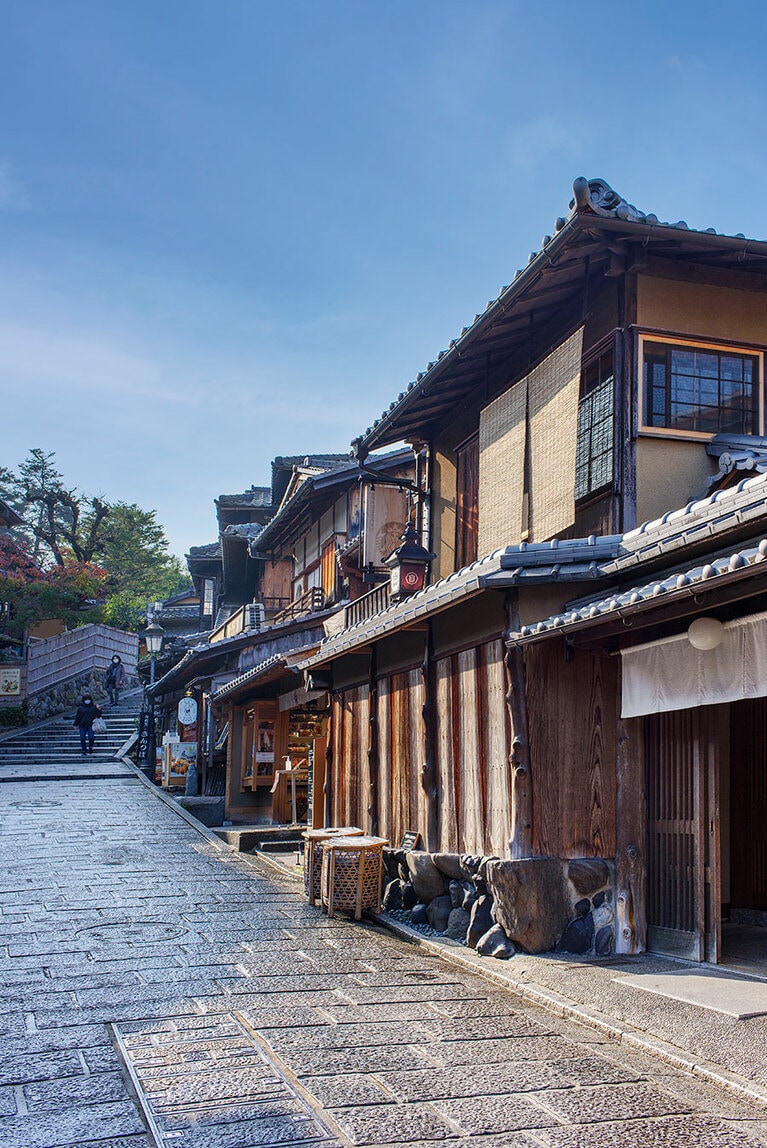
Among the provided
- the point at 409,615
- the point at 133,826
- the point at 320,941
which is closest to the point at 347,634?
the point at 409,615

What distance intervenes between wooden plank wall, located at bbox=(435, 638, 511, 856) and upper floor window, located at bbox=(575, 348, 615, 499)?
2.47m

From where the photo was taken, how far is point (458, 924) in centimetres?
→ 1072

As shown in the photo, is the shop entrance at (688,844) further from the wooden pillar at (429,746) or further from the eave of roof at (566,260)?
the eave of roof at (566,260)

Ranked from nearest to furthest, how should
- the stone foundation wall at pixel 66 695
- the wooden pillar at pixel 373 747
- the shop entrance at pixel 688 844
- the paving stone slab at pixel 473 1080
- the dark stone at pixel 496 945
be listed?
the paving stone slab at pixel 473 1080 < the shop entrance at pixel 688 844 < the dark stone at pixel 496 945 < the wooden pillar at pixel 373 747 < the stone foundation wall at pixel 66 695

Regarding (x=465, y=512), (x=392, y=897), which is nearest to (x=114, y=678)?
(x=465, y=512)

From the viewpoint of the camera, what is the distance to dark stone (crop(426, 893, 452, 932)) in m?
11.2

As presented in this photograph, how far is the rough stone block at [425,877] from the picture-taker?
11.6 meters

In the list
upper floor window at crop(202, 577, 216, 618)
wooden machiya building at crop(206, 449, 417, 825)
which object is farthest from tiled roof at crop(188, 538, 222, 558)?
wooden machiya building at crop(206, 449, 417, 825)

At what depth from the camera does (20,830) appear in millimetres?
19594

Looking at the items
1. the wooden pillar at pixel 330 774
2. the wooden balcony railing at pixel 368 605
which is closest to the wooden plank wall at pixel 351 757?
the wooden pillar at pixel 330 774

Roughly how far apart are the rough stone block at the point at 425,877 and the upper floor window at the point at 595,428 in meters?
4.80

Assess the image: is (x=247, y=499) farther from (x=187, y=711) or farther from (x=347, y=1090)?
(x=347, y=1090)

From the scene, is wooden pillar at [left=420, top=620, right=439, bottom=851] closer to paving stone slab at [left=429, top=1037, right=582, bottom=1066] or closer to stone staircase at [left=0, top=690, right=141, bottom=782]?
paving stone slab at [left=429, top=1037, right=582, bottom=1066]

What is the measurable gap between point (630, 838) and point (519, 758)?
4.44 feet
